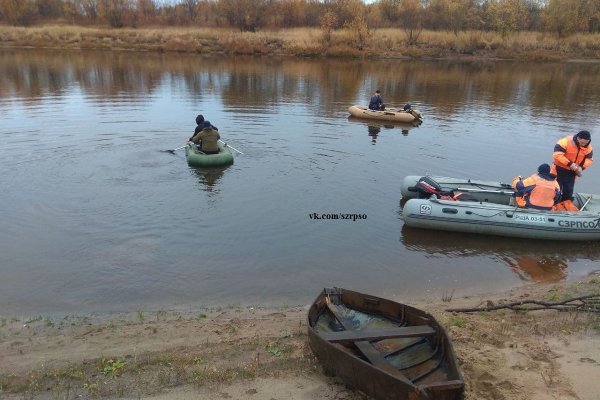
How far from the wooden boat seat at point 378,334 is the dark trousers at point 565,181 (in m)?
6.85

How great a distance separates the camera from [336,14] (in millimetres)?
53125

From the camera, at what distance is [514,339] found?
5977 millimetres

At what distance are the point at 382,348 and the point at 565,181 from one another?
287 inches

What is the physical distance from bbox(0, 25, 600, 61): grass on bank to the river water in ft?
70.3

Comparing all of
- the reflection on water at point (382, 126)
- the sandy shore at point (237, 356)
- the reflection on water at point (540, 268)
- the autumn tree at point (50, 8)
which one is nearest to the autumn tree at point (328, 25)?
the reflection on water at point (382, 126)

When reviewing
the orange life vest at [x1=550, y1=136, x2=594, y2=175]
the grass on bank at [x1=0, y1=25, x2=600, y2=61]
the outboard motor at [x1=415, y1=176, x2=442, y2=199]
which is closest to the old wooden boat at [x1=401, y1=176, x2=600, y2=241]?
the outboard motor at [x1=415, y1=176, x2=442, y2=199]

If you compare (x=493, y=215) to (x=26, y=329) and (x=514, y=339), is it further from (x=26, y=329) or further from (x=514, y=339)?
(x=26, y=329)

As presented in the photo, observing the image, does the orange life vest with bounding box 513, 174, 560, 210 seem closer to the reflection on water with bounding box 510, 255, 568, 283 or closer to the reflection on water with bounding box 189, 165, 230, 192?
the reflection on water with bounding box 510, 255, 568, 283

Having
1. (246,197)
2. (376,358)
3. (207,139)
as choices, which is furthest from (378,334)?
A: (207,139)

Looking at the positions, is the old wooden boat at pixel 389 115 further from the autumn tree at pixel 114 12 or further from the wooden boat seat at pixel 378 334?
the autumn tree at pixel 114 12

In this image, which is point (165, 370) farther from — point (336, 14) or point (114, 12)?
point (114, 12)

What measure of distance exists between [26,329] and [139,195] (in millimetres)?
5488

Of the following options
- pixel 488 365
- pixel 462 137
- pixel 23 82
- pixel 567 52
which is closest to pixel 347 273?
pixel 488 365

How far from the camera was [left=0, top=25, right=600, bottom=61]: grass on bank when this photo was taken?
153ft
